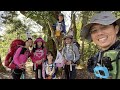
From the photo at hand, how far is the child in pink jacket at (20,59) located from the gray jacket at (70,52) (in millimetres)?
549

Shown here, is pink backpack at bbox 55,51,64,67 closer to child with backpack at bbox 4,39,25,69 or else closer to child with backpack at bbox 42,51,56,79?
child with backpack at bbox 42,51,56,79

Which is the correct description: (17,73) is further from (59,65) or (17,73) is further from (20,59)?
(59,65)

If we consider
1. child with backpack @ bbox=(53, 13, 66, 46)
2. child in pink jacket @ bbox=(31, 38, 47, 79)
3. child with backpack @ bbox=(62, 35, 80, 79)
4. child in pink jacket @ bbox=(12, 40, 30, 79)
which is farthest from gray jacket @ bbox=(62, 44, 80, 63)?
child in pink jacket @ bbox=(12, 40, 30, 79)

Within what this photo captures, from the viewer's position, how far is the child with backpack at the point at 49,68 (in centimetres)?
445

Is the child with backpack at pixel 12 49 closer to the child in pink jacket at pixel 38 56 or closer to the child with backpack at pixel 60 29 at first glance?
the child in pink jacket at pixel 38 56

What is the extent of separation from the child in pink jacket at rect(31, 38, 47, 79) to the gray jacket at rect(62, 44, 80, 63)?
0.98 ft

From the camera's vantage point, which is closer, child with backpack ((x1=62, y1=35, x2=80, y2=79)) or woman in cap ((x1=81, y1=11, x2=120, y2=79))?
woman in cap ((x1=81, y1=11, x2=120, y2=79))

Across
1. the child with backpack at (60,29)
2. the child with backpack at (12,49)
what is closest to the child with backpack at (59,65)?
the child with backpack at (60,29)

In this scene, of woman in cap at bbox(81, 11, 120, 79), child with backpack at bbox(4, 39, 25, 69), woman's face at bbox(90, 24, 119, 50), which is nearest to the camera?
woman in cap at bbox(81, 11, 120, 79)

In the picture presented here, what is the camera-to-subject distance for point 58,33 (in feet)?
14.7

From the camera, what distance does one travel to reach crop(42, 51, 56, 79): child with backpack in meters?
4.45
